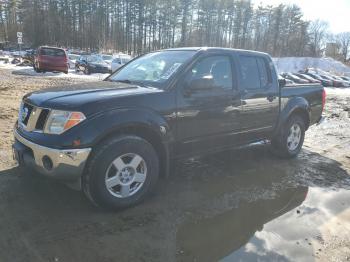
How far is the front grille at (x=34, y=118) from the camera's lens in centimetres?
349

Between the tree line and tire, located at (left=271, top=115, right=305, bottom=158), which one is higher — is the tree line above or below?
above

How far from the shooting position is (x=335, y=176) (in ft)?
18.0

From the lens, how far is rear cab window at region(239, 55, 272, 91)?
5.02 m

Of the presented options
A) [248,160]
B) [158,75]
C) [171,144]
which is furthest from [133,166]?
[248,160]

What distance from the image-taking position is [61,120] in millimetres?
3367

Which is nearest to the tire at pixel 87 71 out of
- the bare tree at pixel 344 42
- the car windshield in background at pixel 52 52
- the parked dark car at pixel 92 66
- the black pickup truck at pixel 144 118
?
the parked dark car at pixel 92 66

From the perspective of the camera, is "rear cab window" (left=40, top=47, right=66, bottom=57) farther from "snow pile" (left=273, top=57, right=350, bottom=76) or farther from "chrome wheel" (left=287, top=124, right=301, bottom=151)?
"snow pile" (left=273, top=57, right=350, bottom=76)

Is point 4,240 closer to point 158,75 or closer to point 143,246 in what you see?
point 143,246

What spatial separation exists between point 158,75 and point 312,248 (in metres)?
2.60

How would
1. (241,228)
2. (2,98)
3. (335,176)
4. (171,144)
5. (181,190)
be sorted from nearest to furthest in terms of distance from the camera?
(241,228)
(171,144)
(181,190)
(335,176)
(2,98)

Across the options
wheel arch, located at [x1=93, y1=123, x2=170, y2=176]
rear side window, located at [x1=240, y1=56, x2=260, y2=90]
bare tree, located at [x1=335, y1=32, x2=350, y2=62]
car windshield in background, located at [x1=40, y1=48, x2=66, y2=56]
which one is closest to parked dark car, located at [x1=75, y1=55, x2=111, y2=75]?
car windshield in background, located at [x1=40, y1=48, x2=66, y2=56]

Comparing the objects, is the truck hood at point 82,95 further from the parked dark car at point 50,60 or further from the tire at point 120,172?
the parked dark car at point 50,60

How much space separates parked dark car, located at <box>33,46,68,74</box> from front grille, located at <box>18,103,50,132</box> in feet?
62.2

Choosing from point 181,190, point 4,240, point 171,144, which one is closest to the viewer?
point 4,240
